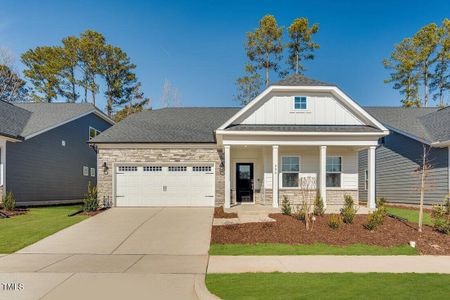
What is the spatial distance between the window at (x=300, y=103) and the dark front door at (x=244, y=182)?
371 centimetres

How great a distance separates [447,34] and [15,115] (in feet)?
110

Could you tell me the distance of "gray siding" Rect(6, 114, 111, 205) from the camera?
15.6 meters

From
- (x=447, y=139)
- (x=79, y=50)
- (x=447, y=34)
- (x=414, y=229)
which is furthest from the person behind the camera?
(x=79, y=50)

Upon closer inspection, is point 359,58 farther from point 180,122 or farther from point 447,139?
point 180,122

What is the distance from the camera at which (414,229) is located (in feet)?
33.1

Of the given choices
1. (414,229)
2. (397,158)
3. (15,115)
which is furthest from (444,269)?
(15,115)

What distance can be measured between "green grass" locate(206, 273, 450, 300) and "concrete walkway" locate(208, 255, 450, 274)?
42cm

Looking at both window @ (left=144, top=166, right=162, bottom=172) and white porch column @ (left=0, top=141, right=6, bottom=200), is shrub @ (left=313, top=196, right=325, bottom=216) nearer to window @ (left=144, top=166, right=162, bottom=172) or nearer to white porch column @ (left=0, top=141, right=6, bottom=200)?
window @ (left=144, top=166, right=162, bottom=172)

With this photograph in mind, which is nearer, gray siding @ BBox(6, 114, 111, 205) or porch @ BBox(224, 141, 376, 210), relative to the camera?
porch @ BBox(224, 141, 376, 210)

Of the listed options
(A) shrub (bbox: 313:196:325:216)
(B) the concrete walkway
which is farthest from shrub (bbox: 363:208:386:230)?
(B) the concrete walkway

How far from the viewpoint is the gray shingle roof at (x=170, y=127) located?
15422 mm

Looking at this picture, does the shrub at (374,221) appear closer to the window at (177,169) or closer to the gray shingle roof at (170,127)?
the gray shingle roof at (170,127)

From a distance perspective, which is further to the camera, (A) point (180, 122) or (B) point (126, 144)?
(A) point (180, 122)

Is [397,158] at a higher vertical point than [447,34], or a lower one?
lower
